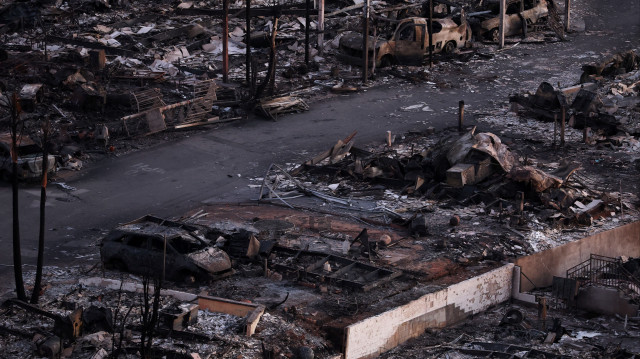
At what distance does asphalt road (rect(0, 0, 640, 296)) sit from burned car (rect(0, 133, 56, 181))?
380 millimetres

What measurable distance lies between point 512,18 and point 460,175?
16.9 meters

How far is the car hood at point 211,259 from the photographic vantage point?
16.6 metres

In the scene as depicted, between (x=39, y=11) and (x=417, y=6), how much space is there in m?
14.1

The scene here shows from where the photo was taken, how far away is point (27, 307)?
1507 centimetres

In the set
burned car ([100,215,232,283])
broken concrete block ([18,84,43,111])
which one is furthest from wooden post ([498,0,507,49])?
burned car ([100,215,232,283])

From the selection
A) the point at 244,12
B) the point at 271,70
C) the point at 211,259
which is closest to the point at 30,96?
the point at 271,70

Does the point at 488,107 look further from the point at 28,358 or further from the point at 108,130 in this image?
the point at 28,358

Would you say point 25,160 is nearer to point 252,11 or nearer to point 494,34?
point 252,11

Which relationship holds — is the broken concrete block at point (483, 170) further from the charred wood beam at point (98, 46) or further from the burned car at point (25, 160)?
the charred wood beam at point (98, 46)

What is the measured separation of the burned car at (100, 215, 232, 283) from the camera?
1662 centimetres

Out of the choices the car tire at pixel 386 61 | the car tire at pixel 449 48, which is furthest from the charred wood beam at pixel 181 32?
the car tire at pixel 449 48

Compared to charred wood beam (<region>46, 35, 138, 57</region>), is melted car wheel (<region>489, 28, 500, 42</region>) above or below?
above

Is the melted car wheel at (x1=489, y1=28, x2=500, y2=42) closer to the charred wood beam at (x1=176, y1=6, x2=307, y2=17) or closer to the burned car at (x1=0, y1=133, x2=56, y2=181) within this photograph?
the charred wood beam at (x1=176, y1=6, x2=307, y2=17)

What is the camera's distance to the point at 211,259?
55.0ft
